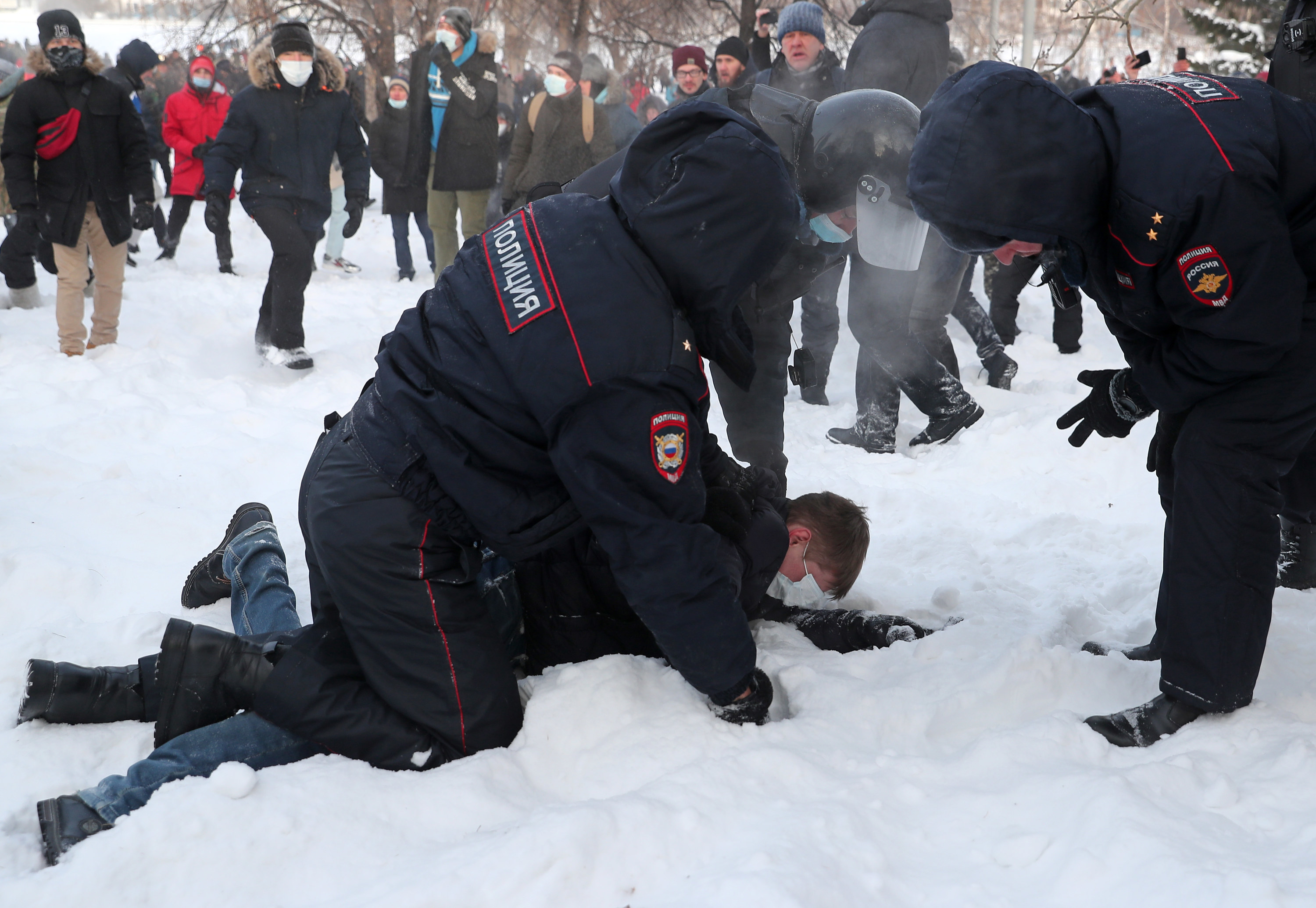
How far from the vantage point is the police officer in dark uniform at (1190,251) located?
6.29ft

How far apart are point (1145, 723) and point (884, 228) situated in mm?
1612

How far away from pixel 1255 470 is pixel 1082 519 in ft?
6.11

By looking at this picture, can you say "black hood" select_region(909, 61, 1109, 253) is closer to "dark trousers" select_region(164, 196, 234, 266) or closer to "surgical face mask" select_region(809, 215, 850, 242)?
"surgical face mask" select_region(809, 215, 850, 242)

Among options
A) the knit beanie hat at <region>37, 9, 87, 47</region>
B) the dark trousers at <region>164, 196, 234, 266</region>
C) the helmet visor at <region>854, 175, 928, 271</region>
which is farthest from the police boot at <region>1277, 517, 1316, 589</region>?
the dark trousers at <region>164, 196, 234, 266</region>

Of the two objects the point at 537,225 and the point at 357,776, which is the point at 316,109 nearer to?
the point at 537,225

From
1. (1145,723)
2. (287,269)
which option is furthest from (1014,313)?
(1145,723)

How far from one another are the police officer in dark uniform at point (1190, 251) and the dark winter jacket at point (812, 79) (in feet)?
12.5

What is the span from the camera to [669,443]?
1958mm

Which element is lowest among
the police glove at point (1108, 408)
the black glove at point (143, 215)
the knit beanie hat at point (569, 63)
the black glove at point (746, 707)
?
the black glove at point (746, 707)

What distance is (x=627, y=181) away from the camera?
208 centimetres

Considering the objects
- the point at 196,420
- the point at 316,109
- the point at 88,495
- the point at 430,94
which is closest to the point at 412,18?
the point at 430,94

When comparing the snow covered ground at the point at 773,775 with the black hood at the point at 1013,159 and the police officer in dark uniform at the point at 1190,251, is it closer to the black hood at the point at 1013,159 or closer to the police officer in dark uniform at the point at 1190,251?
the police officer in dark uniform at the point at 1190,251

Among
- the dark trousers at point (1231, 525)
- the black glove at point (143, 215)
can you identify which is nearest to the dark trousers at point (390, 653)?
the dark trousers at point (1231, 525)

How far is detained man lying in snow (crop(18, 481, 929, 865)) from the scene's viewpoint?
2080 mm
